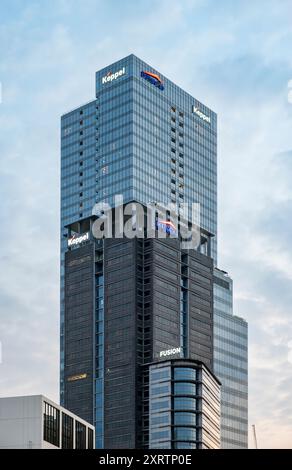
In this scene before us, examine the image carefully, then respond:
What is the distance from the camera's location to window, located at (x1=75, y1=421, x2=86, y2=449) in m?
176

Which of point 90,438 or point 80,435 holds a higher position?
point 90,438

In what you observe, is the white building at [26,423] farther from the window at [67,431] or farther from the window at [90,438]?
the window at [90,438]

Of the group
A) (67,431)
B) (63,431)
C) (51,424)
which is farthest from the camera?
(67,431)

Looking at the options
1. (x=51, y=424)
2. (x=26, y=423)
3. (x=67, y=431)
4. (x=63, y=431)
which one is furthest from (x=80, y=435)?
(x=26, y=423)

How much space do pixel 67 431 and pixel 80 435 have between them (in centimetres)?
984

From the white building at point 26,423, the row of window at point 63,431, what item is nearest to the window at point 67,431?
the row of window at point 63,431

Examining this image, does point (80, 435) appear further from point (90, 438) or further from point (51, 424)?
point (51, 424)

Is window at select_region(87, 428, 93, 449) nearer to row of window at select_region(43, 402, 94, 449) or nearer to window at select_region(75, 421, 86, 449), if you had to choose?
row of window at select_region(43, 402, 94, 449)

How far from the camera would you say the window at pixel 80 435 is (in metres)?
176

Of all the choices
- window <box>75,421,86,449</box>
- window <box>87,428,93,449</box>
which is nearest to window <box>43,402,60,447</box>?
window <box>75,421,86,449</box>

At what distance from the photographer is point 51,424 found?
156 metres

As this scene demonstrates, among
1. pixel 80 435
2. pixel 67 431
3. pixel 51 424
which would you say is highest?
pixel 80 435
